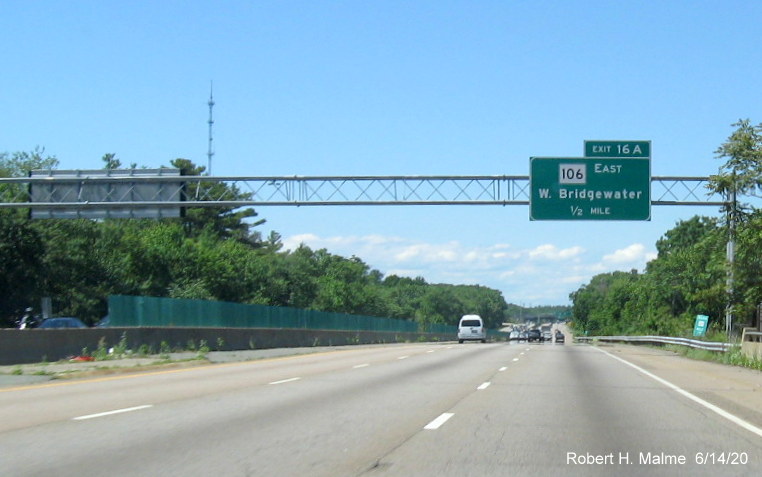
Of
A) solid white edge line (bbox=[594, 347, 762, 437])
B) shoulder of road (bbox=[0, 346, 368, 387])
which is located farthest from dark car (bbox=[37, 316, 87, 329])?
solid white edge line (bbox=[594, 347, 762, 437])

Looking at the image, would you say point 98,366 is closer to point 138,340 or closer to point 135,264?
point 138,340

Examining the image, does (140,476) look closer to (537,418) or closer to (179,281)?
(537,418)

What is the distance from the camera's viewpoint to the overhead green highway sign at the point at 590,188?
3750 centimetres

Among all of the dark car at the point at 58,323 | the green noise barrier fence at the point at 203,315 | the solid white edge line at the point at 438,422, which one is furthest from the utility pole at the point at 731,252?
the dark car at the point at 58,323

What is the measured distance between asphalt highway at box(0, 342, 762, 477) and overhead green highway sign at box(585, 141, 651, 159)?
59.8 ft

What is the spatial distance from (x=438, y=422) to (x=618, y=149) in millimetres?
27433

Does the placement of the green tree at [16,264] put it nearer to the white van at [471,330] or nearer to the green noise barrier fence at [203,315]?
the green noise barrier fence at [203,315]

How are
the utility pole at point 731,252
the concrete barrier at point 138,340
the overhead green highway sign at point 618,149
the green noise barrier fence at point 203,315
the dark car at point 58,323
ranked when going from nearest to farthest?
the concrete barrier at point 138,340 < the green noise barrier fence at point 203,315 < the utility pole at point 731,252 < the dark car at point 58,323 < the overhead green highway sign at point 618,149

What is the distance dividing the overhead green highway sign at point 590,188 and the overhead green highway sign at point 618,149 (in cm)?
37

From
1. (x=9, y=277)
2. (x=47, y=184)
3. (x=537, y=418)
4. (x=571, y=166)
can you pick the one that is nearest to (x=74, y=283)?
(x=9, y=277)

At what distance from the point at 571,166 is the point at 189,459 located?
3042 centimetres

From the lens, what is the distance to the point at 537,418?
45.2ft

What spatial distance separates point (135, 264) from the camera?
75250 millimetres

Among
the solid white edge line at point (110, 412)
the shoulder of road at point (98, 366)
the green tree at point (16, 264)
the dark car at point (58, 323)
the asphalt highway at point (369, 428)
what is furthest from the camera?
the green tree at point (16, 264)
